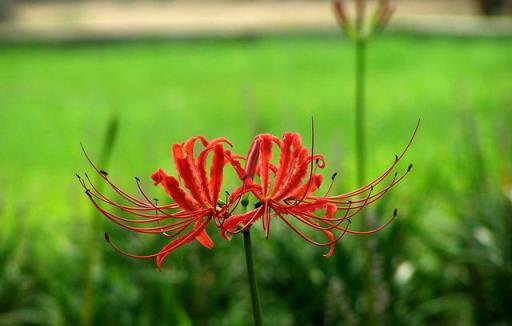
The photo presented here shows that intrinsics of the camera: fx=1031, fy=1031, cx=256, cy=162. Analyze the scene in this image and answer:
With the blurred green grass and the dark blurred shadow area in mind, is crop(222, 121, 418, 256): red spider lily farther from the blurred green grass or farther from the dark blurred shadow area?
the blurred green grass

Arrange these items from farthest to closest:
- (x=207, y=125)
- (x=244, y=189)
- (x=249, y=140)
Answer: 1. (x=207, y=125)
2. (x=249, y=140)
3. (x=244, y=189)

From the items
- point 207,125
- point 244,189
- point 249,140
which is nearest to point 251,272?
point 244,189

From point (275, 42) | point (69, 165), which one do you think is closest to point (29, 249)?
point (69, 165)

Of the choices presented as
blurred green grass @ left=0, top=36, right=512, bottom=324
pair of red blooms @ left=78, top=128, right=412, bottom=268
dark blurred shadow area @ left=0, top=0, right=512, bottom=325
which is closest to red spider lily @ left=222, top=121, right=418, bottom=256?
pair of red blooms @ left=78, top=128, right=412, bottom=268

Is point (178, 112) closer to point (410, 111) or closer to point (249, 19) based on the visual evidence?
point (410, 111)

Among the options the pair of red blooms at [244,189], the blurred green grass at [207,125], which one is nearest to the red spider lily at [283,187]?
the pair of red blooms at [244,189]

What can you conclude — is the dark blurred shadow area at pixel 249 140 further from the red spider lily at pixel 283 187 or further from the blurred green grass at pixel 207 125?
the red spider lily at pixel 283 187

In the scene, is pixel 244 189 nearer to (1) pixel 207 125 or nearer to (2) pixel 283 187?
(2) pixel 283 187
